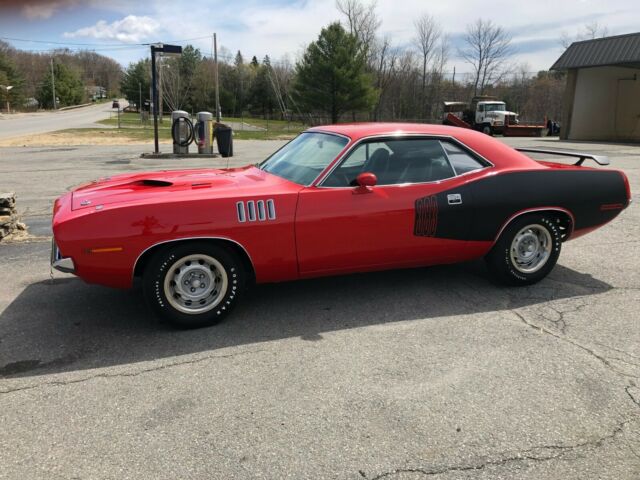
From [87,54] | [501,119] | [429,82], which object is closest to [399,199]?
[501,119]

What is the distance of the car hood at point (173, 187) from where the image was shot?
364 cm

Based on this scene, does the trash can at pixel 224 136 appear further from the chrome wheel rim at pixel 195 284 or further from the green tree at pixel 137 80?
the green tree at pixel 137 80

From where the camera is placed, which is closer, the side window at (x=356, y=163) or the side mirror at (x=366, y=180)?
the side mirror at (x=366, y=180)

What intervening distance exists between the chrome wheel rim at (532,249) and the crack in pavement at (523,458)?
2.17 meters

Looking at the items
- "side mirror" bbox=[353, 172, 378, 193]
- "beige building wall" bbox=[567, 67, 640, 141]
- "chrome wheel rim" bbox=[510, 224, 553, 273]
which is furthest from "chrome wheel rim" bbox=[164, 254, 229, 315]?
"beige building wall" bbox=[567, 67, 640, 141]

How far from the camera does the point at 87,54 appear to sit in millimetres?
102438

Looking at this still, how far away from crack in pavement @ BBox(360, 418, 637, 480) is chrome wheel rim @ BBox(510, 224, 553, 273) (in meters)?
2.17

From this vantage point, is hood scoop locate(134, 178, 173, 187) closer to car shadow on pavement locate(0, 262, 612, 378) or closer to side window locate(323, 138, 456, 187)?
car shadow on pavement locate(0, 262, 612, 378)

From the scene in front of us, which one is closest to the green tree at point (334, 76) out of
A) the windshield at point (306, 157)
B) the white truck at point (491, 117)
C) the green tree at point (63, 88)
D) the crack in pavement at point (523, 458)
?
the white truck at point (491, 117)

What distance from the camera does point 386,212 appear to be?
399 centimetres

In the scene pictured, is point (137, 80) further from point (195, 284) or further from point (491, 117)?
point (195, 284)

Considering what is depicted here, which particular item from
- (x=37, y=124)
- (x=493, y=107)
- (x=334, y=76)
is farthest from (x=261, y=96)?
(x=493, y=107)

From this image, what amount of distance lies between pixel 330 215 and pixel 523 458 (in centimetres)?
210

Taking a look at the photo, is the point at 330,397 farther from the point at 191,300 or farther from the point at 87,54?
the point at 87,54
